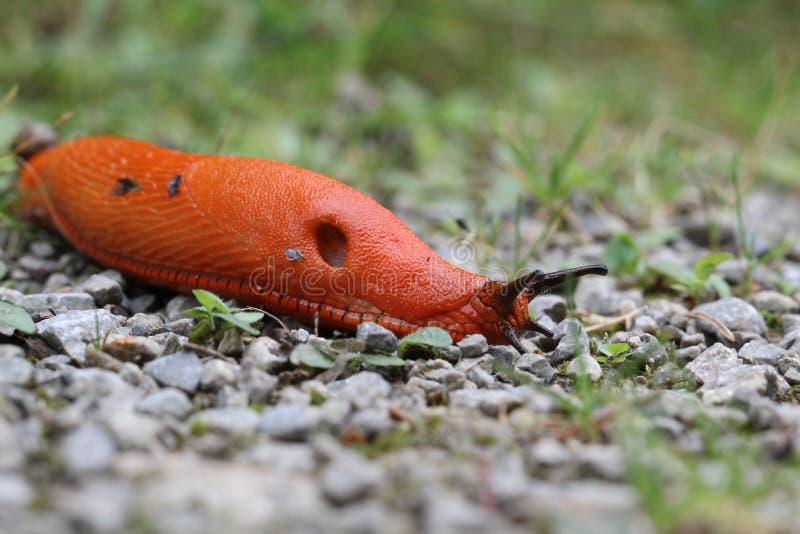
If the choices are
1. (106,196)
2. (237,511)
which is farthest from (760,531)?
(106,196)

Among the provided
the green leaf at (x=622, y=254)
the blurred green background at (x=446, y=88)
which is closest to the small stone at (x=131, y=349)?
the green leaf at (x=622, y=254)

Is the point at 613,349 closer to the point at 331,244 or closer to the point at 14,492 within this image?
the point at 331,244

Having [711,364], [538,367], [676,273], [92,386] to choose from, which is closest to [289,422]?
[92,386]

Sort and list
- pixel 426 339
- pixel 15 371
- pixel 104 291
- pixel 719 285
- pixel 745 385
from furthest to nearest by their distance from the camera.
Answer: pixel 719 285
pixel 104 291
pixel 426 339
pixel 745 385
pixel 15 371

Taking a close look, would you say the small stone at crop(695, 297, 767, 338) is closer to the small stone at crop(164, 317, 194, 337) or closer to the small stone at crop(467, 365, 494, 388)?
the small stone at crop(467, 365, 494, 388)

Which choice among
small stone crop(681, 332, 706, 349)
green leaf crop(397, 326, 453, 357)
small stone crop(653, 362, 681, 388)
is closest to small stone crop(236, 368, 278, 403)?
green leaf crop(397, 326, 453, 357)

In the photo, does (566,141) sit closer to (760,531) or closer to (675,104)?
(675,104)
